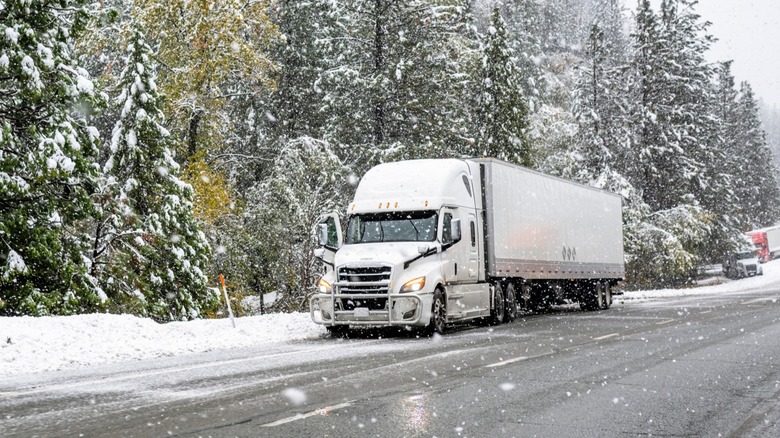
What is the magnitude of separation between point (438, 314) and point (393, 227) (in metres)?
2.16

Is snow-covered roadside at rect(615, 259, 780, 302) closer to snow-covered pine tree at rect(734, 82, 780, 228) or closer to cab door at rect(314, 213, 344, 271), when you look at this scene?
snow-covered pine tree at rect(734, 82, 780, 228)

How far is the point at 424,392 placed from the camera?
28.7ft

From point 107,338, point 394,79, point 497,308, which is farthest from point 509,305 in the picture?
point 394,79

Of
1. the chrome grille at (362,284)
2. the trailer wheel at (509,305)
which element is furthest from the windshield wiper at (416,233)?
the trailer wheel at (509,305)

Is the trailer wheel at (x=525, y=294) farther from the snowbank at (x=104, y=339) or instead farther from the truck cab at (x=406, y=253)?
the snowbank at (x=104, y=339)

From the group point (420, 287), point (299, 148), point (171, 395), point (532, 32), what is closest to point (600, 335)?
point (420, 287)

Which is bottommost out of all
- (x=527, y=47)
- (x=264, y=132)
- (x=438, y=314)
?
(x=438, y=314)

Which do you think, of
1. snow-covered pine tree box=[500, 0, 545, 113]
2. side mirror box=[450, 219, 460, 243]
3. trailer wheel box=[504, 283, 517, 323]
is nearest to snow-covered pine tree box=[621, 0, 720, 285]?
snow-covered pine tree box=[500, 0, 545, 113]

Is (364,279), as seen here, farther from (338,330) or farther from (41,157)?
(41,157)

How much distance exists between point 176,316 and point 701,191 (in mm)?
42029

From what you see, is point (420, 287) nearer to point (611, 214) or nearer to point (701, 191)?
point (611, 214)

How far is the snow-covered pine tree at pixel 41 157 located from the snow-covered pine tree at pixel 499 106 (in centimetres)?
2604

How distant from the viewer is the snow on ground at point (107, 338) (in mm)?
12328

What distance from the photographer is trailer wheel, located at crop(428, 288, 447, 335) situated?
17047 mm
